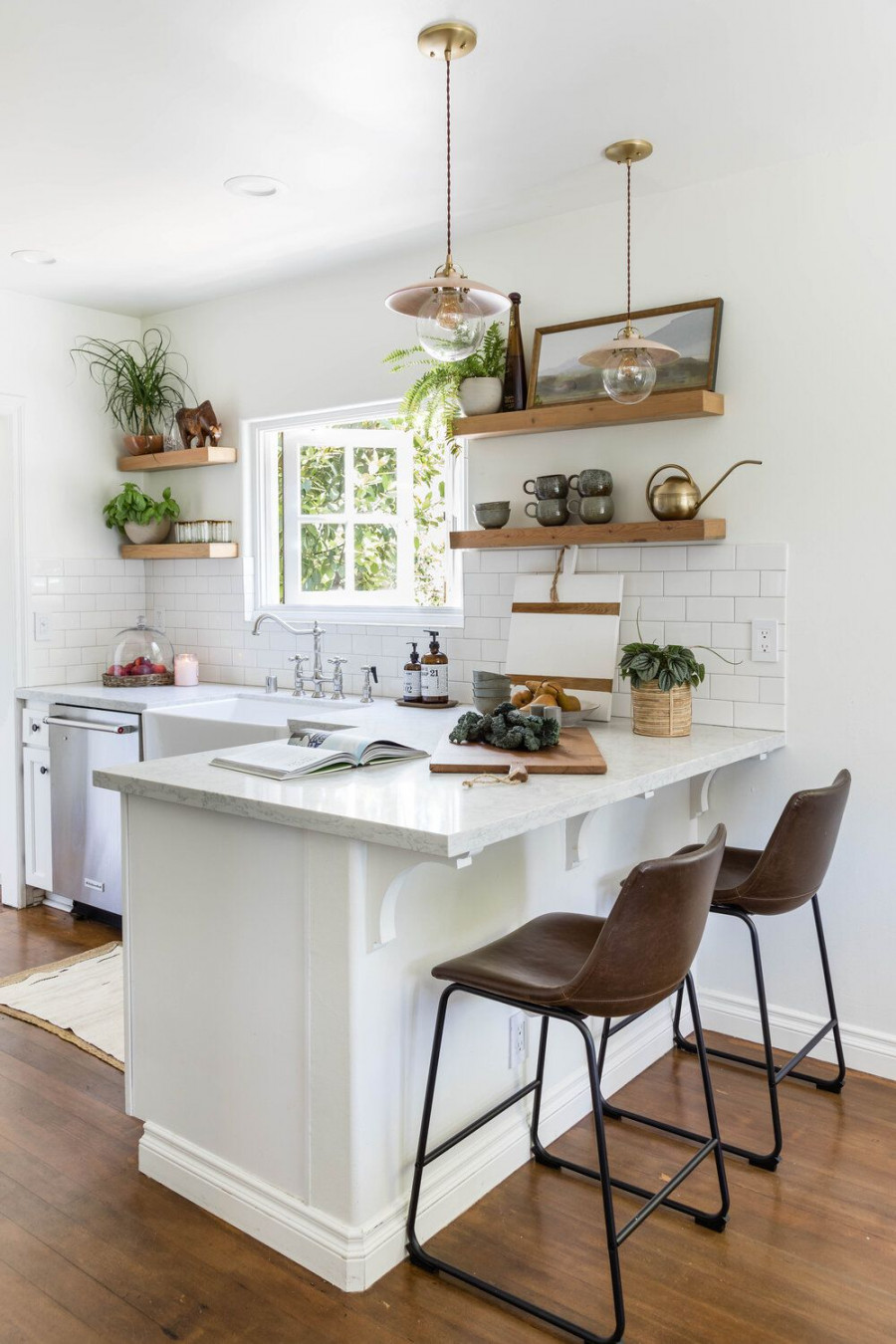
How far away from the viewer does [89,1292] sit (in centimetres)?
196

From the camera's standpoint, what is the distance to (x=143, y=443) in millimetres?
4688

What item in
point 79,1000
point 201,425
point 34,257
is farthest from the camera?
point 201,425

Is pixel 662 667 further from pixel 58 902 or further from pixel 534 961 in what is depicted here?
pixel 58 902

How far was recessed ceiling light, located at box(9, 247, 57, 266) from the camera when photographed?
3.79 m

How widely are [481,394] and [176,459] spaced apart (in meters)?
1.71

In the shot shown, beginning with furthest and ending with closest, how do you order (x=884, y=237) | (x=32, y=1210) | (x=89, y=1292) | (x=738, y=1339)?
(x=884, y=237)
(x=32, y=1210)
(x=89, y=1292)
(x=738, y=1339)

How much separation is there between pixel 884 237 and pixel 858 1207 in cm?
243

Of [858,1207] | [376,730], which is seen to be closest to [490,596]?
[376,730]

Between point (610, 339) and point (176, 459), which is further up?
point (610, 339)

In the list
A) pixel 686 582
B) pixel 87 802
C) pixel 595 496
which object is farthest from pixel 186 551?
pixel 686 582

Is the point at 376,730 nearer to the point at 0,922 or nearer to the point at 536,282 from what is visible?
the point at 536,282

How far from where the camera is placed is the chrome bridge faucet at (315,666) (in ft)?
13.1

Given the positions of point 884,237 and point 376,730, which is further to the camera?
point 376,730

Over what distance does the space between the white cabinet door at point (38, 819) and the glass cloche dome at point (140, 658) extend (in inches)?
17.5
